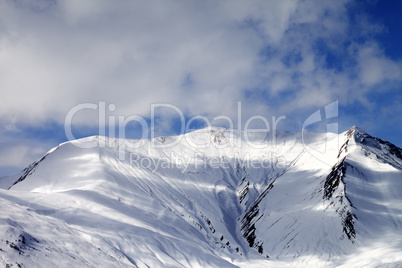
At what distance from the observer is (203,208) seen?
98.8 m

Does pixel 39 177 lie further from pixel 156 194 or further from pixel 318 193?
pixel 318 193

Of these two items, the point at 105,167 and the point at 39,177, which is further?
the point at 105,167

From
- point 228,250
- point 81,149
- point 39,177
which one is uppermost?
point 81,149

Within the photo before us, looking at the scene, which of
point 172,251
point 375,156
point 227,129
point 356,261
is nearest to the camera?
point 172,251

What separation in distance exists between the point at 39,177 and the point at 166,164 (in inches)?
2174

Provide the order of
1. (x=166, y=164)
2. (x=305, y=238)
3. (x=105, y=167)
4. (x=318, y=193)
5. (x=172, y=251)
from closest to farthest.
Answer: (x=172, y=251)
(x=305, y=238)
(x=105, y=167)
(x=318, y=193)
(x=166, y=164)

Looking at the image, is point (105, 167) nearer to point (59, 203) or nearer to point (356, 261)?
point (59, 203)

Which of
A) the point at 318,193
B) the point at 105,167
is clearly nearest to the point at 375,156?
the point at 318,193

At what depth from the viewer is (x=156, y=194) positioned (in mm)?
83625

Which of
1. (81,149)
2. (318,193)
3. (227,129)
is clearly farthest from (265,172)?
(81,149)

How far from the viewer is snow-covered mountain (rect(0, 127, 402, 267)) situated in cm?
3222

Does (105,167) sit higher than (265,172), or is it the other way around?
(105,167)

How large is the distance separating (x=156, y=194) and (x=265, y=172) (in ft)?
241

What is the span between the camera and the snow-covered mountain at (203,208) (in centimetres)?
3222
